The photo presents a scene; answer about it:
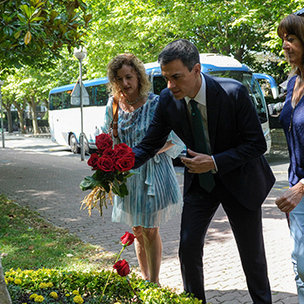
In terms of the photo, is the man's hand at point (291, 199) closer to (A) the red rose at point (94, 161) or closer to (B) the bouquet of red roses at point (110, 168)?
(B) the bouquet of red roses at point (110, 168)

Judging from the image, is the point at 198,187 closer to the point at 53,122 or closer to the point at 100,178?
the point at 100,178

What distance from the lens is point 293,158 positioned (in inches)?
98.7

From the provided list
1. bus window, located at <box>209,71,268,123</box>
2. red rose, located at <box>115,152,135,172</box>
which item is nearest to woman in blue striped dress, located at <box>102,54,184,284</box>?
red rose, located at <box>115,152,135,172</box>

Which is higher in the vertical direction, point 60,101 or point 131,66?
point 60,101

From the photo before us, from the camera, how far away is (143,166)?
11.7 ft

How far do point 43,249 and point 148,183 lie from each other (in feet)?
7.74

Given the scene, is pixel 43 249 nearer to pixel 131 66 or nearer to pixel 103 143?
pixel 131 66

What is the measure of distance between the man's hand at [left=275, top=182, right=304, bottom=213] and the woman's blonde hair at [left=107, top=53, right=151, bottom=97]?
1.62m

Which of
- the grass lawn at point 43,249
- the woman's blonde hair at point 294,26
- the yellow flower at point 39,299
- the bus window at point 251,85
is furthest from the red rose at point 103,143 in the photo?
the bus window at point 251,85

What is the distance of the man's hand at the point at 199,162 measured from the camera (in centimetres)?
256

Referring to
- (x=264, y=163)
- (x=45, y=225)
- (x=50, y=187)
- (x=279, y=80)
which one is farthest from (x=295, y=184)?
(x=279, y=80)

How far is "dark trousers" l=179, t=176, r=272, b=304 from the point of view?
283cm

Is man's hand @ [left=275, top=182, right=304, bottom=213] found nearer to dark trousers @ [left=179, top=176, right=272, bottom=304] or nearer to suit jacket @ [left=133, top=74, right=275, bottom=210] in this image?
suit jacket @ [left=133, top=74, right=275, bottom=210]

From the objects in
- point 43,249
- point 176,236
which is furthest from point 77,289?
point 176,236
